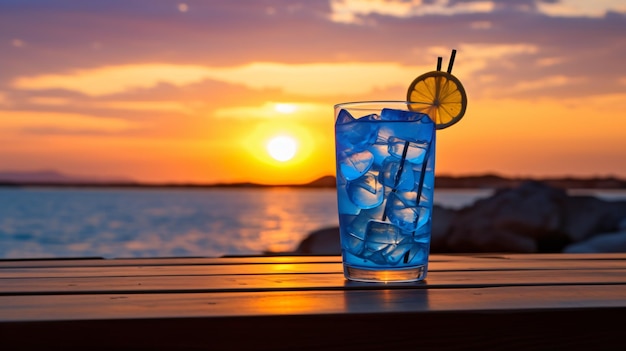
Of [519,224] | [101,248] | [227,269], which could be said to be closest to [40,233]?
[101,248]

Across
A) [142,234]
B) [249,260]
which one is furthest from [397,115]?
[142,234]

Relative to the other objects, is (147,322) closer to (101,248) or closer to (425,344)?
(425,344)

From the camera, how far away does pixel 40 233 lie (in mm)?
23906

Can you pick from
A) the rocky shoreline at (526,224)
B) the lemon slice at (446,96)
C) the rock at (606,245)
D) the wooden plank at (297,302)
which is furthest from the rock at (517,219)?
the wooden plank at (297,302)

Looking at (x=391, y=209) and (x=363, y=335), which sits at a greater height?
(x=391, y=209)

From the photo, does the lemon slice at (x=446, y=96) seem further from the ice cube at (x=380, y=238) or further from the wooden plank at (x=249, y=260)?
the wooden plank at (x=249, y=260)

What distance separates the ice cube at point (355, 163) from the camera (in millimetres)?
1710

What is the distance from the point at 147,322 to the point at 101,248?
1951cm

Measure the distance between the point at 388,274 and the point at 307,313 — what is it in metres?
0.45

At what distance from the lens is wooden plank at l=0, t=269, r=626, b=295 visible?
1597 millimetres

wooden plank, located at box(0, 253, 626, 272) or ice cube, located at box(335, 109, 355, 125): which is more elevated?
ice cube, located at box(335, 109, 355, 125)

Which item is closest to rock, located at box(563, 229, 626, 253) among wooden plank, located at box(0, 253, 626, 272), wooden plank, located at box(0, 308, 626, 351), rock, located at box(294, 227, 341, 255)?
rock, located at box(294, 227, 341, 255)

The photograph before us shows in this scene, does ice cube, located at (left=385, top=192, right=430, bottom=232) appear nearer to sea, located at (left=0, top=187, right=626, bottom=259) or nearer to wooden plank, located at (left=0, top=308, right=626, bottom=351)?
wooden plank, located at (left=0, top=308, right=626, bottom=351)

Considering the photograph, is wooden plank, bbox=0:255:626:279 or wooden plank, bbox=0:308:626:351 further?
wooden plank, bbox=0:255:626:279
